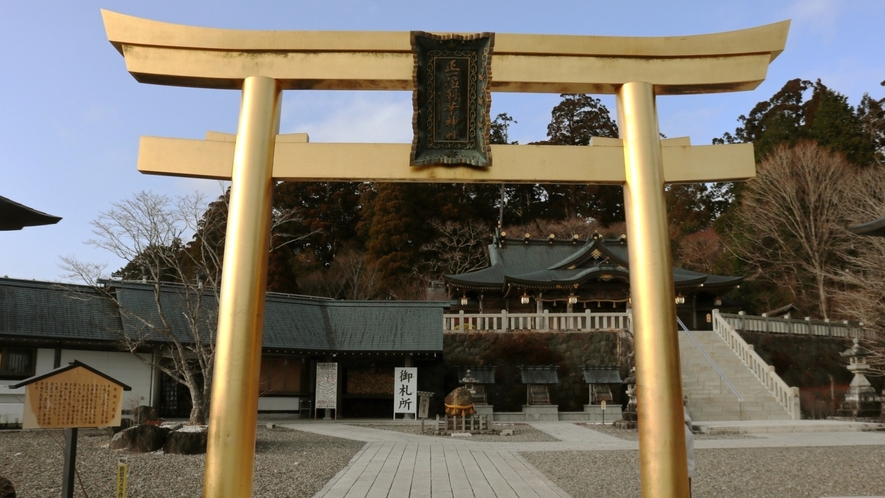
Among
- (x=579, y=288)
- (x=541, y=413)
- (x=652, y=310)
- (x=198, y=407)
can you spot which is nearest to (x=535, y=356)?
(x=541, y=413)

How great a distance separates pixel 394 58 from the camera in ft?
20.0

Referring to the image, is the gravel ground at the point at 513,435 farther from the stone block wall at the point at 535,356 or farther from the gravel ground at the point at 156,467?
the stone block wall at the point at 535,356

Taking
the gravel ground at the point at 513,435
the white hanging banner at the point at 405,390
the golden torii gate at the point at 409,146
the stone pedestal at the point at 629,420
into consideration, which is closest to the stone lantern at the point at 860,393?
the stone pedestal at the point at 629,420

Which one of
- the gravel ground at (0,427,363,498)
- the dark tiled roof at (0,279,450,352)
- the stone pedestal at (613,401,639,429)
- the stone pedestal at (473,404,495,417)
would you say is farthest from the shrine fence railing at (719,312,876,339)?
the gravel ground at (0,427,363,498)

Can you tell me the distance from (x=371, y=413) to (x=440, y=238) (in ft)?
52.4

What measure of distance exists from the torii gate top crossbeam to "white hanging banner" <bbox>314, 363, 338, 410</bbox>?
1588 cm

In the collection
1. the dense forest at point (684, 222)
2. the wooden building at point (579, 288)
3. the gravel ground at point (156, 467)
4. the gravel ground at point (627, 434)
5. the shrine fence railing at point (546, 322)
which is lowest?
the gravel ground at point (156, 467)

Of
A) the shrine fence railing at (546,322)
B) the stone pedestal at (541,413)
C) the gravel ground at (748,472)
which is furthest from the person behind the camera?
the shrine fence railing at (546,322)

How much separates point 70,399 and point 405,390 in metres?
16.0

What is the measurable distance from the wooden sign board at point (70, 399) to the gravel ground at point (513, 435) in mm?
10592

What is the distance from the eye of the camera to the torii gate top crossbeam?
6.05 m

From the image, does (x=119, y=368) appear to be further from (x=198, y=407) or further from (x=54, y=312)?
(x=198, y=407)

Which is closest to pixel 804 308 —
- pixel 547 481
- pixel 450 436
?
pixel 450 436

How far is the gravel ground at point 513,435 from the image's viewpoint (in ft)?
51.2
